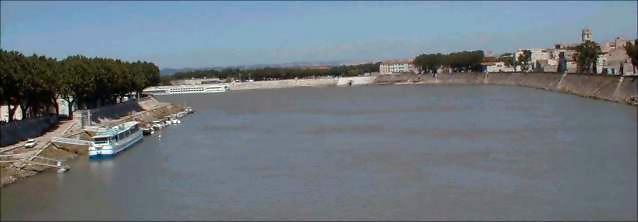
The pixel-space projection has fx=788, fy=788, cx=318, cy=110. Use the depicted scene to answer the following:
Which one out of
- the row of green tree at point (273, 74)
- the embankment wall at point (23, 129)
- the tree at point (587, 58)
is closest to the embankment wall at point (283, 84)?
the row of green tree at point (273, 74)

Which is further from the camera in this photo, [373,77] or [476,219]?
[373,77]

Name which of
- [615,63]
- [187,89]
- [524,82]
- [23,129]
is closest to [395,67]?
[187,89]

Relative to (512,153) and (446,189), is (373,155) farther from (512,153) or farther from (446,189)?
(446,189)

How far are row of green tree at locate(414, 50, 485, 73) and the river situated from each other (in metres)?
50.0

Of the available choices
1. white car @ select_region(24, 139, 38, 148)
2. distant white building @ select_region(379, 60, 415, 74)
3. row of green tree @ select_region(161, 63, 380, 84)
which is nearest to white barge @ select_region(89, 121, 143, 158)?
white car @ select_region(24, 139, 38, 148)

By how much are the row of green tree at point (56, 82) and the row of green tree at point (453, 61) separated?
4456 centimetres

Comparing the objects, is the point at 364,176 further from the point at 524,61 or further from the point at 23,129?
the point at 524,61

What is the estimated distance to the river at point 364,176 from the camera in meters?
11.2

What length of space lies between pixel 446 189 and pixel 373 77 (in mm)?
68753

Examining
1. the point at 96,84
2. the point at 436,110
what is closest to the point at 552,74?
the point at 436,110

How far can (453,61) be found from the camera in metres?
74.7

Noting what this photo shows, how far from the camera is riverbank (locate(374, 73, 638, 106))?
3198 centimetres

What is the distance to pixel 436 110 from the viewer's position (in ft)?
103

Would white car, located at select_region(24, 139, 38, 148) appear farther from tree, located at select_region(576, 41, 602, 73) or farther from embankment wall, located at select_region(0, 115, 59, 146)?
tree, located at select_region(576, 41, 602, 73)
